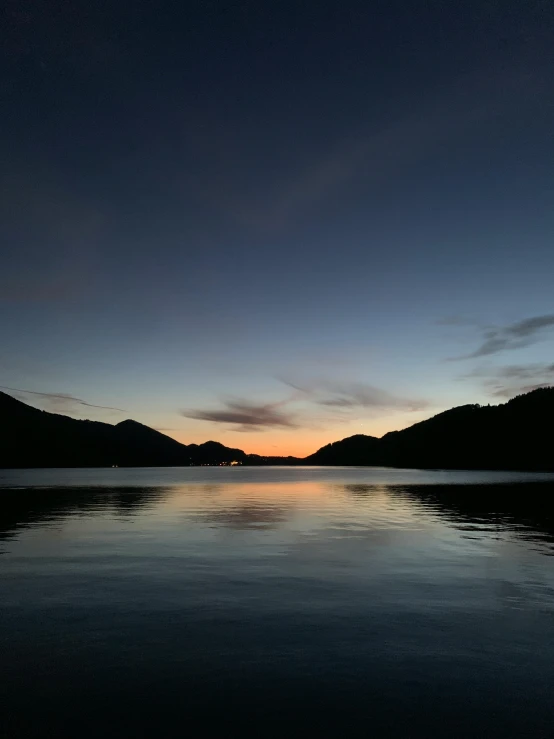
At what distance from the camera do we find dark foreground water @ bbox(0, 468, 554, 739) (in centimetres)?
1012

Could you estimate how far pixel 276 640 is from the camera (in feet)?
47.3

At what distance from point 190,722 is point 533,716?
6.99 meters

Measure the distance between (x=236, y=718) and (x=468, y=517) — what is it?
156 feet

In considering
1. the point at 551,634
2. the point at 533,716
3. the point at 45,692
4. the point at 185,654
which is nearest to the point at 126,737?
the point at 45,692

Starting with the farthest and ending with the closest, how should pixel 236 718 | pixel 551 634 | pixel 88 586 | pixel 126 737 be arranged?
pixel 88 586 → pixel 551 634 → pixel 236 718 → pixel 126 737

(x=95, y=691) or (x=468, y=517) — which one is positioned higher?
(x=468, y=517)

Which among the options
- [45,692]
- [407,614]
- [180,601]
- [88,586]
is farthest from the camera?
[88,586]

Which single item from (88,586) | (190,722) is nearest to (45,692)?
(190,722)

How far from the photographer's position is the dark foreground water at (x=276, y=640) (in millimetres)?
10117

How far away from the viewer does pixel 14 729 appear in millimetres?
9516

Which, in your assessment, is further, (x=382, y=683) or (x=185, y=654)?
(x=185, y=654)

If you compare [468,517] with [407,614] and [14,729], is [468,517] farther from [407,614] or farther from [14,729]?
[14,729]

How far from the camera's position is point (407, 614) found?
17078mm

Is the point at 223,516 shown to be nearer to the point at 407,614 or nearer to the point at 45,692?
the point at 407,614
